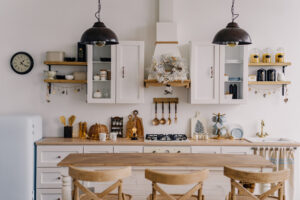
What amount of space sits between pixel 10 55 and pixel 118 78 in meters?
1.84

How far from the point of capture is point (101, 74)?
4652mm

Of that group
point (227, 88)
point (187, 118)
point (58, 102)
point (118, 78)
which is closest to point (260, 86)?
point (227, 88)

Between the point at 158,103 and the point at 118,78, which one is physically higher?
the point at 118,78

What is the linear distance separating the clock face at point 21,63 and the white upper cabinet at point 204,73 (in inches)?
102

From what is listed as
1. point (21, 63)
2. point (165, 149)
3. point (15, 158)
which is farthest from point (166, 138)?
point (21, 63)

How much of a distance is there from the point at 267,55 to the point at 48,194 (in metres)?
3.90

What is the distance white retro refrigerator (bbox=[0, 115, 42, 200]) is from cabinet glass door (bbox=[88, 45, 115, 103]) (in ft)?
3.33

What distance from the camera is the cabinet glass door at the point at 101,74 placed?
4586 millimetres

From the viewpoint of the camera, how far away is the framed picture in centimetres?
491

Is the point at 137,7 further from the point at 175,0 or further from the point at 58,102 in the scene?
the point at 58,102

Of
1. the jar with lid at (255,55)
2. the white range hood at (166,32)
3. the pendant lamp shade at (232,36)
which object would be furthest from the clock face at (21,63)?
the jar with lid at (255,55)

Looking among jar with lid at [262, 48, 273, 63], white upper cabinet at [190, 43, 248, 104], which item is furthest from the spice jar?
white upper cabinet at [190, 43, 248, 104]

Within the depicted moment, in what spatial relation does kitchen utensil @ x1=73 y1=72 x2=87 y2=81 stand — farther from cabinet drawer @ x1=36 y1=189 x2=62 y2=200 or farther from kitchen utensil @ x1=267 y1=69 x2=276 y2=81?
kitchen utensil @ x1=267 y1=69 x2=276 y2=81

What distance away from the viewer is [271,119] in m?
4.98
